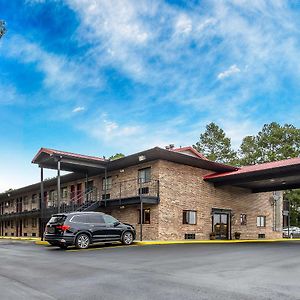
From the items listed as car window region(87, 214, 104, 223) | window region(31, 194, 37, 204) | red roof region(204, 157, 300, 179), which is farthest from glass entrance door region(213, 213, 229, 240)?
window region(31, 194, 37, 204)

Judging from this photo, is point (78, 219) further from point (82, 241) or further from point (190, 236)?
point (190, 236)

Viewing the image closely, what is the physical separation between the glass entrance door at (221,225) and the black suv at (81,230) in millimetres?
10034

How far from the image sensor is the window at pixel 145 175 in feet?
80.7

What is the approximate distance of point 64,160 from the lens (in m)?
24.0

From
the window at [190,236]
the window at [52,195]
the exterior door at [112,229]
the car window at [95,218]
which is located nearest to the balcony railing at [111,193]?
the window at [52,195]

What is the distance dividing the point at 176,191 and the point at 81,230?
864 centimetres

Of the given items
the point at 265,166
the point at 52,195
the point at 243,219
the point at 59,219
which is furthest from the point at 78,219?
the point at 52,195

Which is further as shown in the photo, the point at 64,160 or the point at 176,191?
the point at 176,191

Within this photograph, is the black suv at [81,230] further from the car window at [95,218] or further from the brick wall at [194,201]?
the brick wall at [194,201]

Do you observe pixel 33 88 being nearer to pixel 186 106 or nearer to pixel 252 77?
pixel 186 106

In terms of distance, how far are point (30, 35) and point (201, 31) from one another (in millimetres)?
10116

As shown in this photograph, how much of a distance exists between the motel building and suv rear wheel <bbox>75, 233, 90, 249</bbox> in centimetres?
524

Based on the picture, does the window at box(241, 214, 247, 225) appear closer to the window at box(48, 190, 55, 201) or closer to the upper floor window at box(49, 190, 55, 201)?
the window at box(48, 190, 55, 201)

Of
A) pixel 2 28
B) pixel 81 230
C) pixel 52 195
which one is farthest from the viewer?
pixel 52 195
